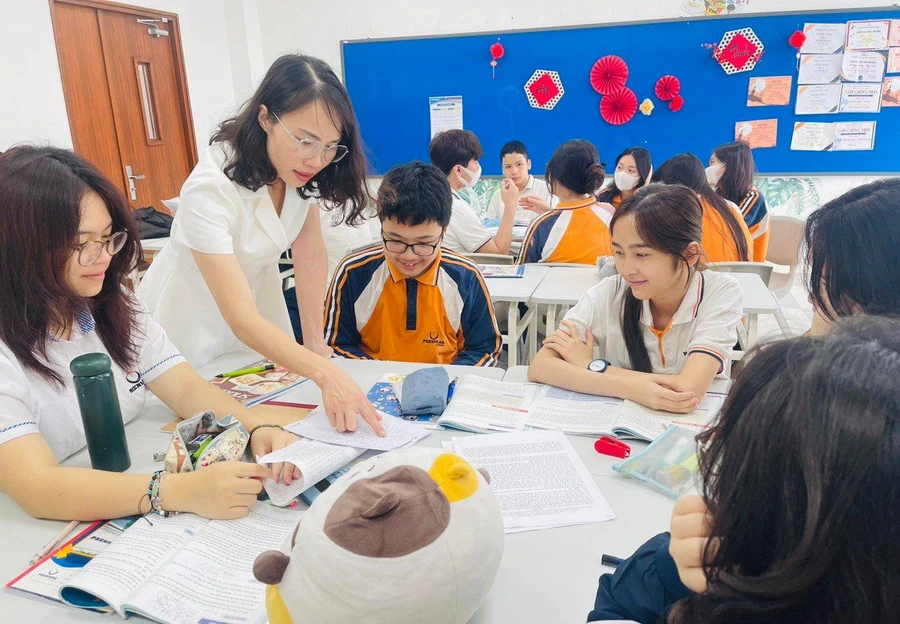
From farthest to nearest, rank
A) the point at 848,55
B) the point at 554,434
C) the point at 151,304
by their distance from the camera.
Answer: the point at 848,55, the point at 151,304, the point at 554,434

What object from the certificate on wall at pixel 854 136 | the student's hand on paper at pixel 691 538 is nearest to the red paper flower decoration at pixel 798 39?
the certificate on wall at pixel 854 136

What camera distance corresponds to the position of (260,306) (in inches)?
75.7

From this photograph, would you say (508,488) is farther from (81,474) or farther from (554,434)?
(81,474)

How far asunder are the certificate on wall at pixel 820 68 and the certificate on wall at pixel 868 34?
0.38 ft

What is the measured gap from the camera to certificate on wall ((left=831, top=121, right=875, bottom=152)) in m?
4.40

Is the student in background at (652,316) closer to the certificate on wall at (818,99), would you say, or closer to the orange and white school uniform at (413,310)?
the orange and white school uniform at (413,310)

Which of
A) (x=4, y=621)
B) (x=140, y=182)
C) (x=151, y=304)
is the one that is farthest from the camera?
(x=140, y=182)

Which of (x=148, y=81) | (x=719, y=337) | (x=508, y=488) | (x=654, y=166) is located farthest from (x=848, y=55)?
(x=148, y=81)

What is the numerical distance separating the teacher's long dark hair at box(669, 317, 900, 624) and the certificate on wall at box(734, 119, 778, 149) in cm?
458

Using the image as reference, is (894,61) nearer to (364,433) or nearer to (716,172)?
(716,172)

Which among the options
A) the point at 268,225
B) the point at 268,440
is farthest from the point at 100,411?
the point at 268,225

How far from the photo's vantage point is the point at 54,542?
0.93 meters

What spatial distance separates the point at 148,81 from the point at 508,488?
15.6 ft

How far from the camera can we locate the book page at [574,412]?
4.26ft
